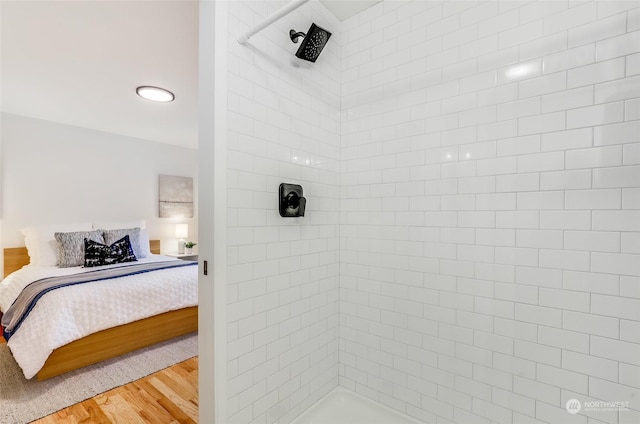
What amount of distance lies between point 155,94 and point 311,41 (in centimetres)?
221

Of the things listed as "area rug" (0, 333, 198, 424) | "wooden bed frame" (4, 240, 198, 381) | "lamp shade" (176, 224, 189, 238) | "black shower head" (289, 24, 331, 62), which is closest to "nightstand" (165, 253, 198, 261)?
"lamp shade" (176, 224, 189, 238)

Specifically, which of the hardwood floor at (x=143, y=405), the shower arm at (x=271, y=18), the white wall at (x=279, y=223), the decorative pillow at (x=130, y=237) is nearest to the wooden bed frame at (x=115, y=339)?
the hardwood floor at (x=143, y=405)

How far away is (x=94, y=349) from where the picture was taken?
97.9 inches

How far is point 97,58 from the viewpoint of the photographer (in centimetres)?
232

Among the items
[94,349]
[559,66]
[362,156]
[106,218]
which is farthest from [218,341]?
[106,218]

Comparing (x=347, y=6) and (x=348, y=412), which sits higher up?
(x=347, y=6)

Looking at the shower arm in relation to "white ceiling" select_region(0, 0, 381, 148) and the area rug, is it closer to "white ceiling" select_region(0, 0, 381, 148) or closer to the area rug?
"white ceiling" select_region(0, 0, 381, 148)

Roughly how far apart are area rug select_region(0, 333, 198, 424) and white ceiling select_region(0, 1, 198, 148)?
2.52m

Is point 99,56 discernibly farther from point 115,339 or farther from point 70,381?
point 70,381

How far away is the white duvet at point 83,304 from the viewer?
7.08 ft

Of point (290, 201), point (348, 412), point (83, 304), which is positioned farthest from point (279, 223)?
point (83, 304)

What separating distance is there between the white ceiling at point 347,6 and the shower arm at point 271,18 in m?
0.71

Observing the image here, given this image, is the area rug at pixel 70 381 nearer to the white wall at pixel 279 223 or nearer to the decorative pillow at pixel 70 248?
the decorative pillow at pixel 70 248

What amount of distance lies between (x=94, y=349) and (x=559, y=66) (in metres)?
3.71
